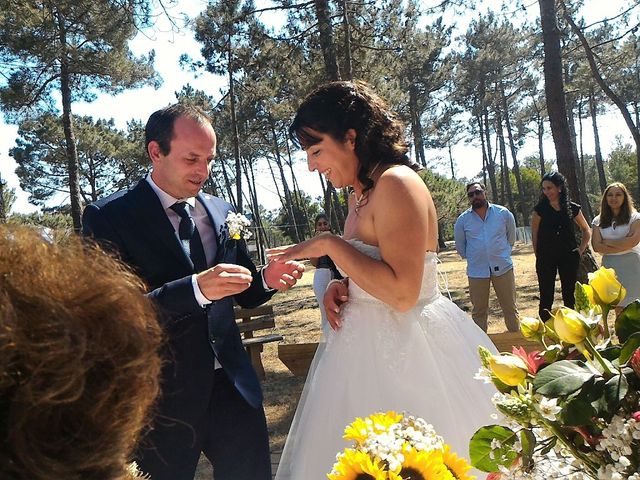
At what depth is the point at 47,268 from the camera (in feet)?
2.06

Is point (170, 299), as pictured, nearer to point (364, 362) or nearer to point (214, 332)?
point (214, 332)

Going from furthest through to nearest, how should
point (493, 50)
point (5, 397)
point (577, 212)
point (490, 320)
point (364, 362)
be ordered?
A: point (493, 50) < point (490, 320) < point (577, 212) < point (364, 362) < point (5, 397)

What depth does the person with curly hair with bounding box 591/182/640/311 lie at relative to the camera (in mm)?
5949

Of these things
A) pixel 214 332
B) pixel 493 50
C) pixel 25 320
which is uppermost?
pixel 493 50

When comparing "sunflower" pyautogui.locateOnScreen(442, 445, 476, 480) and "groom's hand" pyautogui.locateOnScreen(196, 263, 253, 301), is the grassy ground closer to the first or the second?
"groom's hand" pyautogui.locateOnScreen(196, 263, 253, 301)

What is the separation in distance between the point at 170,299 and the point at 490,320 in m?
8.24

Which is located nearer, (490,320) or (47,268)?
(47,268)

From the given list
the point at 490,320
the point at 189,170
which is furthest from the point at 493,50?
the point at 189,170

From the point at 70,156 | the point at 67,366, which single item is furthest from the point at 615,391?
the point at 70,156

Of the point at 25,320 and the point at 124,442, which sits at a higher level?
the point at 25,320

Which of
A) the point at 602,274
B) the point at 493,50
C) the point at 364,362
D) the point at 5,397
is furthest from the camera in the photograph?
the point at 493,50

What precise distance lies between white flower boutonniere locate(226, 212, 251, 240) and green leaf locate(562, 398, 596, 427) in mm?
1688

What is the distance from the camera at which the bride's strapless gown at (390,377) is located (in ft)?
6.72

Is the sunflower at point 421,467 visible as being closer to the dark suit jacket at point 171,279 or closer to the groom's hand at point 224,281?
the groom's hand at point 224,281
